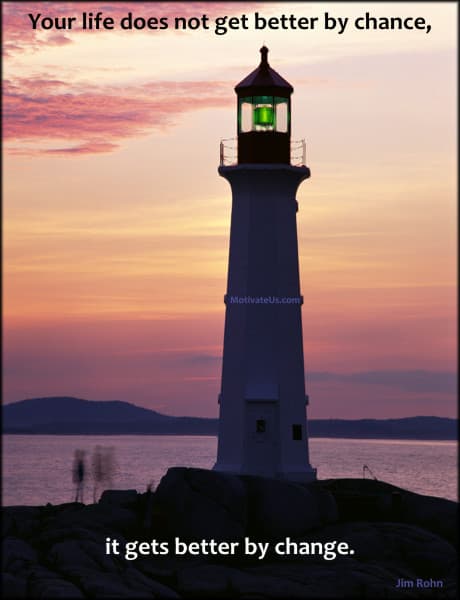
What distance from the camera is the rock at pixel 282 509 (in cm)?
2986

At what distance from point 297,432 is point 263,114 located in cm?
889

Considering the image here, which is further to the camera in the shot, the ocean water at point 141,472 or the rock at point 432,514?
the ocean water at point 141,472

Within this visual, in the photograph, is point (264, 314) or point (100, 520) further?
point (264, 314)

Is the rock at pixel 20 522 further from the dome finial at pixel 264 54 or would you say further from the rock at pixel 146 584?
the dome finial at pixel 264 54

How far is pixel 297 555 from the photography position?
29.1 m


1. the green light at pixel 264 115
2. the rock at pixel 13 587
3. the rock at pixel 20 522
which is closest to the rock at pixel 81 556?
the rock at pixel 13 587

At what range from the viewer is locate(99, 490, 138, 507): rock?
32.0 m

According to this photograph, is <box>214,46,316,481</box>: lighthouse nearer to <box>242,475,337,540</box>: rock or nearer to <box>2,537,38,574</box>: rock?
<box>242,475,337,540</box>: rock

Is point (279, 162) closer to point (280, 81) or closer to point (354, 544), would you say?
point (280, 81)

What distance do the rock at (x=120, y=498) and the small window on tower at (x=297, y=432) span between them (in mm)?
4704

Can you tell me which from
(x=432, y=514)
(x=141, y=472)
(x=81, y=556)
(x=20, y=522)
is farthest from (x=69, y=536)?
(x=141, y=472)

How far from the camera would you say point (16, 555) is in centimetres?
2700

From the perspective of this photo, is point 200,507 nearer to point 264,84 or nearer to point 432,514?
point 432,514

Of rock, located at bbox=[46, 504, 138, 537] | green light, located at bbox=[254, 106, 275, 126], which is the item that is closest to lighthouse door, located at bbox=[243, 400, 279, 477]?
rock, located at bbox=[46, 504, 138, 537]
